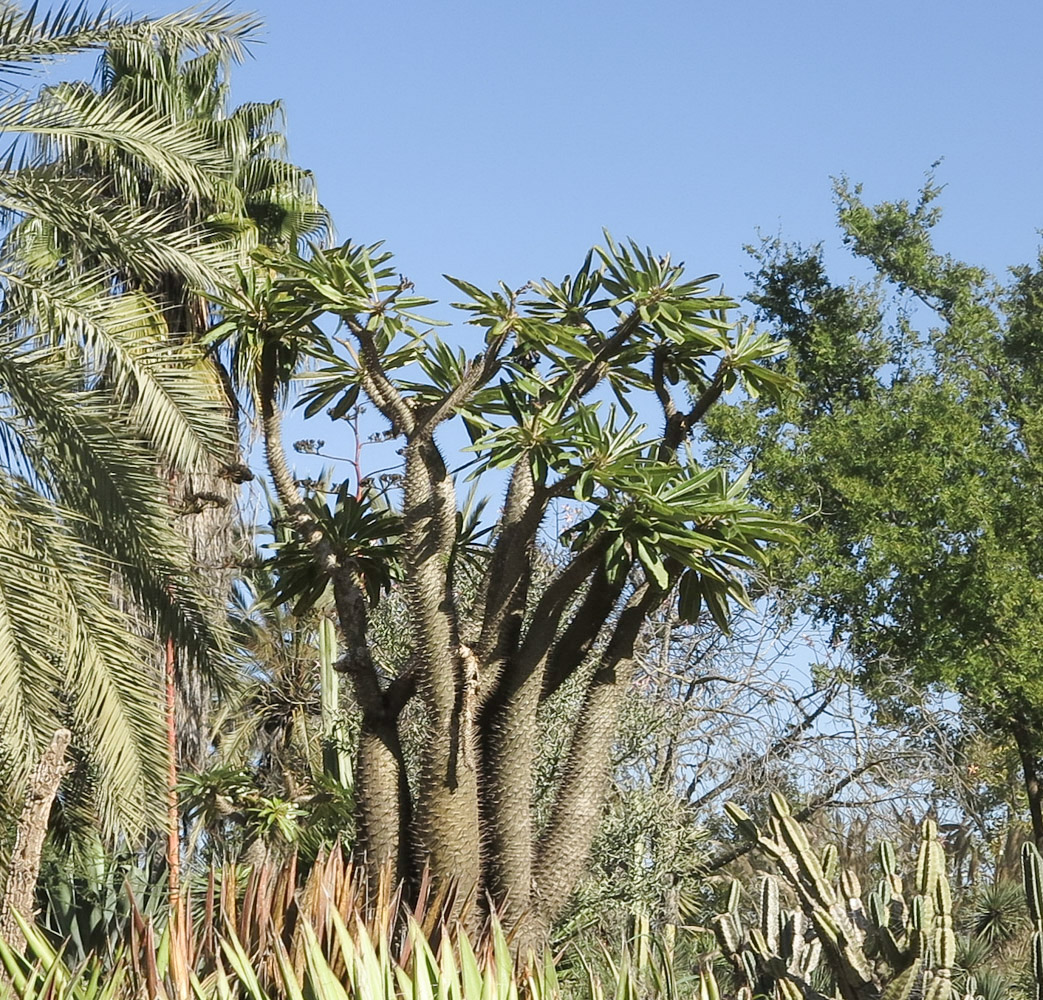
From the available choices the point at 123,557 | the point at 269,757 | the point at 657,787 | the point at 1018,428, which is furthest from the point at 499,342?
the point at 1018,428

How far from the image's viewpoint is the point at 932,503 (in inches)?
689

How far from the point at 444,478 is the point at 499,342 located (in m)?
0.86

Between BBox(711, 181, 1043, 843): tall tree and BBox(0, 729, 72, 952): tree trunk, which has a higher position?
BBox(711, 181, 1043, 843): tall tree

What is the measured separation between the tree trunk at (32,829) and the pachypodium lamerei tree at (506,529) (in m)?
1.94

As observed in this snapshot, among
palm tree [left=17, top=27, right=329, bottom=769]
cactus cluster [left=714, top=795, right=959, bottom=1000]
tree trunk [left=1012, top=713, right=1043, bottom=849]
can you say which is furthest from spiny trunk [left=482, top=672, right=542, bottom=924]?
tree trunk [left=1012, top=713, right=1043, bottom=849]

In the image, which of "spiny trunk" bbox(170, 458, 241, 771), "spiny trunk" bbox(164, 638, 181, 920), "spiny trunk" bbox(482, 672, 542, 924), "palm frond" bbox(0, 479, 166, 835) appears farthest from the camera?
"spiny trunk" bbox(170, 458, 241, 771)

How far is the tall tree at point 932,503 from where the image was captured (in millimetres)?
16562

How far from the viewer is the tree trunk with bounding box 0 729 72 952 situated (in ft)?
26.4

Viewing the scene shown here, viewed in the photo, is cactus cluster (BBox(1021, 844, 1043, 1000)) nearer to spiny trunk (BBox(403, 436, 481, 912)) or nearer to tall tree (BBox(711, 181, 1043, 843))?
spiny trunk (BBox(403, 436, 481, 912))

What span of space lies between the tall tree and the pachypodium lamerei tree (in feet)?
27.5

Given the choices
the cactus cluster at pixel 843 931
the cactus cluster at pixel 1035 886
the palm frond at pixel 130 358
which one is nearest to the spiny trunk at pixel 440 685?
the palm frond at pixel 130 358

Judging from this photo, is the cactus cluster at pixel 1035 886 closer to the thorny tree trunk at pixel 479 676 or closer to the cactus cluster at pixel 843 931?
the cactus cluster at pixel 843 931

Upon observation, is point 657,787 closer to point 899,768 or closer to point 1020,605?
point 899,768

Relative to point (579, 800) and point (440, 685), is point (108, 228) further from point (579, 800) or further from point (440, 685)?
point (579, 800)
